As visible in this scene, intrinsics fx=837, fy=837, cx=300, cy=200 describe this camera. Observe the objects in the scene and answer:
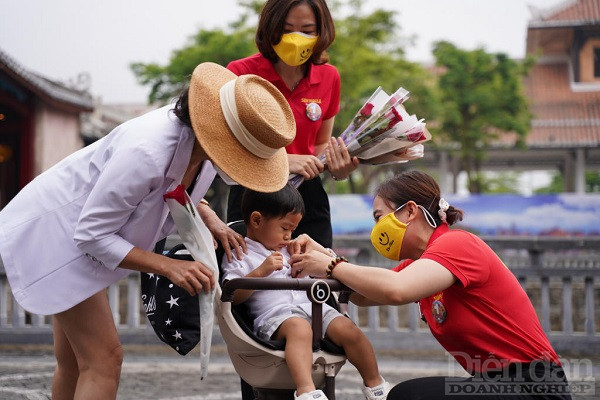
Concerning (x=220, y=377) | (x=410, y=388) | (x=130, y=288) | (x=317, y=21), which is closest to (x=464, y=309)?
(x=410, y=388)

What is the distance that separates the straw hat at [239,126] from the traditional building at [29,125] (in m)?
15.8

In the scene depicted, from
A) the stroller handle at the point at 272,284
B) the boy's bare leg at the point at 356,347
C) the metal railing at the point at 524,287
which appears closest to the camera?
the stroller handle at the point at 272,284

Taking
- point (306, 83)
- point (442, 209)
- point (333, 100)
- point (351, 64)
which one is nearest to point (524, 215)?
point (351, 64)

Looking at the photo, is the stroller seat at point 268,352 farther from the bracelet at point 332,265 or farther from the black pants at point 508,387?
the black pants at point 508,387

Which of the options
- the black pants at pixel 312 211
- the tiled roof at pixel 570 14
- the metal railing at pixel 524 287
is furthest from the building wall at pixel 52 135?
the tiled roof at pixel 570 14

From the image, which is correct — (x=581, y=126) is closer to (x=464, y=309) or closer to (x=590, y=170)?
(x=590, y=170)

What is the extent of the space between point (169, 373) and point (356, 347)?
4.21 metres

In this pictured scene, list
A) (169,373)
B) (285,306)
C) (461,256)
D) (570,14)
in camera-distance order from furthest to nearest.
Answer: (570,14) → (169,373) → (285,306) → (461,256)

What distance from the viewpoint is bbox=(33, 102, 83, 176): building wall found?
19672mm

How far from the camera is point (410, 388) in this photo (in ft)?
9.71

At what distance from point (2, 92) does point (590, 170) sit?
22.0 m

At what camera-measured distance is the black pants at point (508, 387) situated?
281 centimetres

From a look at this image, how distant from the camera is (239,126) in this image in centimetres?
279

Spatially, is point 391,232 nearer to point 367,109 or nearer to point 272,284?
point 272,284
